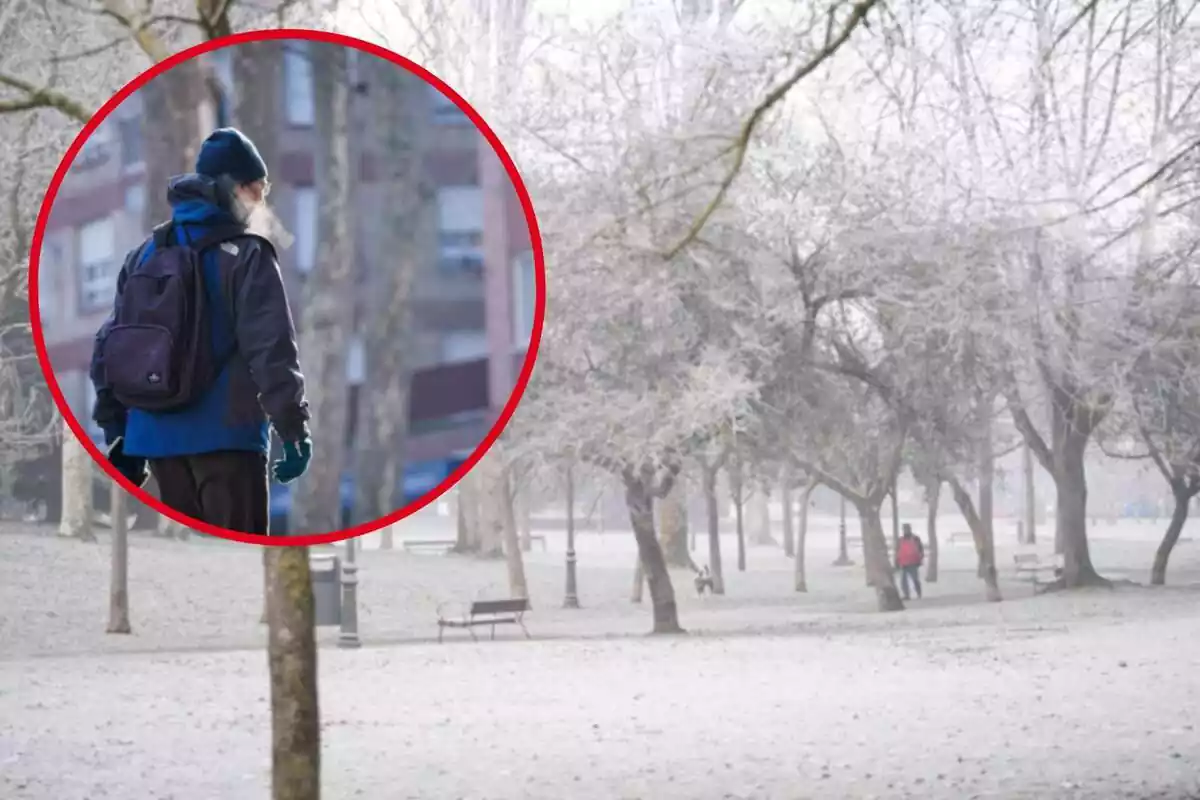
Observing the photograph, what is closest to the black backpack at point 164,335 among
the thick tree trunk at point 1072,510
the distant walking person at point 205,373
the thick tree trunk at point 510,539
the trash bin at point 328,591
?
the distant walking person at point 205,373

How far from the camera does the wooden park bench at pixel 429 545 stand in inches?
123

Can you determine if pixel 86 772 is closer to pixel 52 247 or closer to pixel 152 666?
pixel 152 666

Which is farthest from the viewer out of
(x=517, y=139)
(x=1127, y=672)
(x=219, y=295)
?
(x=517, y=139)

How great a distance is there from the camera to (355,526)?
738 millimetres

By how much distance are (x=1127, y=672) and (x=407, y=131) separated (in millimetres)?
3177

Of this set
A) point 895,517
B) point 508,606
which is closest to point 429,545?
point 508,606

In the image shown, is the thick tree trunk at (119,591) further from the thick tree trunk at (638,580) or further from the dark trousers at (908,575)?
the dark trousers at (908,575)

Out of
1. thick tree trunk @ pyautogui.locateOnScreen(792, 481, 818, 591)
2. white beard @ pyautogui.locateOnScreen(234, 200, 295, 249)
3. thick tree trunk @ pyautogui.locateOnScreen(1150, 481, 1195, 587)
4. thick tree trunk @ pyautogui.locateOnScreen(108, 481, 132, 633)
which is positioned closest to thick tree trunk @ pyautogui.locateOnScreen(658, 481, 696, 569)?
thick tree trunk @ pyautogui.locateOnScreen(792, 481, 818, 591)

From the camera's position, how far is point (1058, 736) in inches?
126

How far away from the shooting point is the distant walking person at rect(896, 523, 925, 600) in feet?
18.9

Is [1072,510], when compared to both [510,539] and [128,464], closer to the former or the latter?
[510,539]

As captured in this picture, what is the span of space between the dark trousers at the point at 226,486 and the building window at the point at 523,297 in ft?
0.59

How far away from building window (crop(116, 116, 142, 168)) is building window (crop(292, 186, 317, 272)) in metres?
0.12

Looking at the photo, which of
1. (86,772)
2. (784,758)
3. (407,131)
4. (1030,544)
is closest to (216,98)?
(407,131)
